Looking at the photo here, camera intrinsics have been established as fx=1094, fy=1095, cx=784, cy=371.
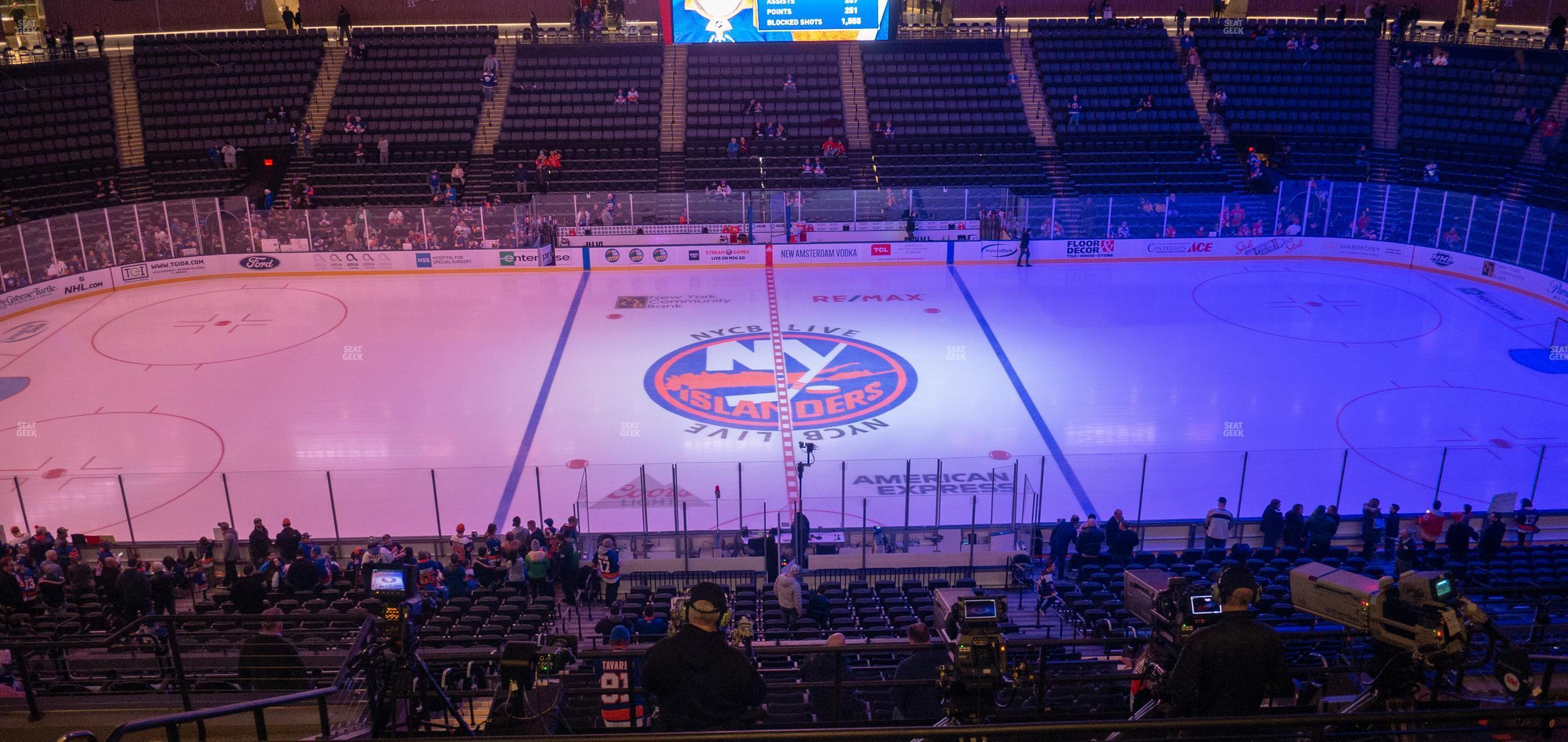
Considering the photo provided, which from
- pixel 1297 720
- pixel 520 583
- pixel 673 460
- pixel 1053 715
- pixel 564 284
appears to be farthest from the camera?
pixel 564 284

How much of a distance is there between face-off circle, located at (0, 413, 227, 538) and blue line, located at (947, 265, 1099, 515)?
Answer: 12.4 m

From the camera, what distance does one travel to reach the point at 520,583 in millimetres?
13930

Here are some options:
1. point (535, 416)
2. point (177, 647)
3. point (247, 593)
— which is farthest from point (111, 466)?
point (177, 647)

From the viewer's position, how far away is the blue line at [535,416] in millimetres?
16555

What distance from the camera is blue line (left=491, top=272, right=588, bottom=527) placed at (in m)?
16.6

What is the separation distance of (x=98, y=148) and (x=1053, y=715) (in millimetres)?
36468

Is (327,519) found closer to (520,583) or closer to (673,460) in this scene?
(520,583)

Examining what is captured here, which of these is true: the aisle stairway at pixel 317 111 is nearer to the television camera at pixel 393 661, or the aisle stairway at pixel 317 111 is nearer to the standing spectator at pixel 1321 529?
the standing spectator at pixel 1321 529

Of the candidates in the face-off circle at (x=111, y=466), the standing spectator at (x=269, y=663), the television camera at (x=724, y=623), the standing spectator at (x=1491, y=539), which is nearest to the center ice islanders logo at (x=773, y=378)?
the face-off circle at (x=111, y=466)

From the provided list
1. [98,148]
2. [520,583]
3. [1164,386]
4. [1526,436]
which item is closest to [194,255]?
[98,148]

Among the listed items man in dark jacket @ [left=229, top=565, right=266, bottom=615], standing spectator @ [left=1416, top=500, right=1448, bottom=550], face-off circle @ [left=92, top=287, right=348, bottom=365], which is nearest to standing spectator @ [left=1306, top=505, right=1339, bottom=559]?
standing spectator @ [left=1416, top=500, right=1448, bottom=550]

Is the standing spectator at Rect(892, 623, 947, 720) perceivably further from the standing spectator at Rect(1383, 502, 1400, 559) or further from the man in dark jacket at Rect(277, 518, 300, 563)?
the standing spectator at Rect(1383, 502, 1400, 559)

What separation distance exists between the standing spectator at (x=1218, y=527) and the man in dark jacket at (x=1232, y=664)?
33.3ft

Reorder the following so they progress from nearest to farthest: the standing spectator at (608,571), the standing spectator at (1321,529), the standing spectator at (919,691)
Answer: the standing spectator at (919,691) → the standing spectator at (608,571) → the standing spectator at (1321,529)
